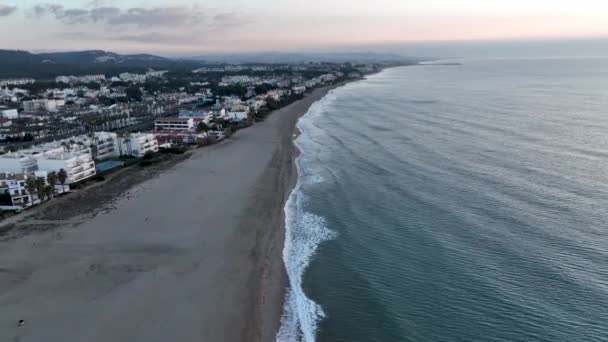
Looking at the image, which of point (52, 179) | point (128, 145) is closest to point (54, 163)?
point (52, 179)

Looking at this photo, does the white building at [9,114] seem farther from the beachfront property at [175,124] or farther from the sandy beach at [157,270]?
the sandy beach at [157,270]

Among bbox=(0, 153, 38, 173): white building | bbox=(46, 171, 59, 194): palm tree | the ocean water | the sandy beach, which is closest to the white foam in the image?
the ocean water

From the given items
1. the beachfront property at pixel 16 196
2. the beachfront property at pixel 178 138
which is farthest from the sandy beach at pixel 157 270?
the beachfront property at pixel 178 138

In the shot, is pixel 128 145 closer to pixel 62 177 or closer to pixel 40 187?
pixel 62 177

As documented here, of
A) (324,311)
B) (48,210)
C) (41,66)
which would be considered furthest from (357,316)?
(41,66)

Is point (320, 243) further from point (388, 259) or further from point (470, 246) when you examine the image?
point (470, 246)

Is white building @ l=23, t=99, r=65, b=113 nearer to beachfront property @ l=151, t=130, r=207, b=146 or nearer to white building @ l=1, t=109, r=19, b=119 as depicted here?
white building @ l=1, t=109, r=19, b=119
